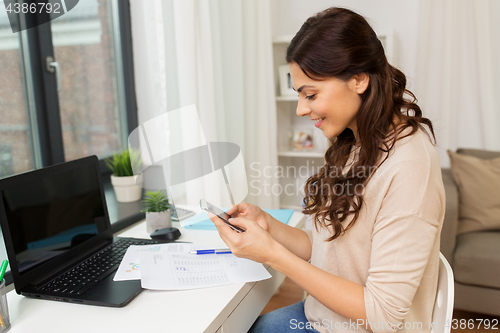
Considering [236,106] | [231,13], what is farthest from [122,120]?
[231,13]

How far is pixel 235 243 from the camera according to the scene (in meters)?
0.84

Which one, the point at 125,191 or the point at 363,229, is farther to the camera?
the point at 125,191

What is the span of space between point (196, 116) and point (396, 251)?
3.55ft

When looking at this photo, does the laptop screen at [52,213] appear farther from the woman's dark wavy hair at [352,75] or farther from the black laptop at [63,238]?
the woman's dark wavy hair at [352,75]

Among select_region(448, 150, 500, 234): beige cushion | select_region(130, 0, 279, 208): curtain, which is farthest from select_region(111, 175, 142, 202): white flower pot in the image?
select_region(448, 150, 500, 234): beige cushion

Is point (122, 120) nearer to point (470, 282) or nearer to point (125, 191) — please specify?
point (125, 191)

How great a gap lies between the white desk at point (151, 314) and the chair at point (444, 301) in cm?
41

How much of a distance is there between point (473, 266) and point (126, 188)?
1554 millimetres

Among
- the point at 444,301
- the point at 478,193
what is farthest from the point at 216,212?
the point at 478,193

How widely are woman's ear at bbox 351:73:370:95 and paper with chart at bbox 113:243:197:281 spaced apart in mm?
609

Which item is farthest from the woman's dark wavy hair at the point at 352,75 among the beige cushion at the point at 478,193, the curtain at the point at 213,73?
the beige cushion at the point at 478,193

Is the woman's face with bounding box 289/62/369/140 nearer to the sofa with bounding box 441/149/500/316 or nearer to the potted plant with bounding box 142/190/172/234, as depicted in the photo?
the potted plant with bounding box 142/190/172/234

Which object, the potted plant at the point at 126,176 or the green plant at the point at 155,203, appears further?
the potted plant at the point at 126,176

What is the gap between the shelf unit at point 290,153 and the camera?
2.58 meters
